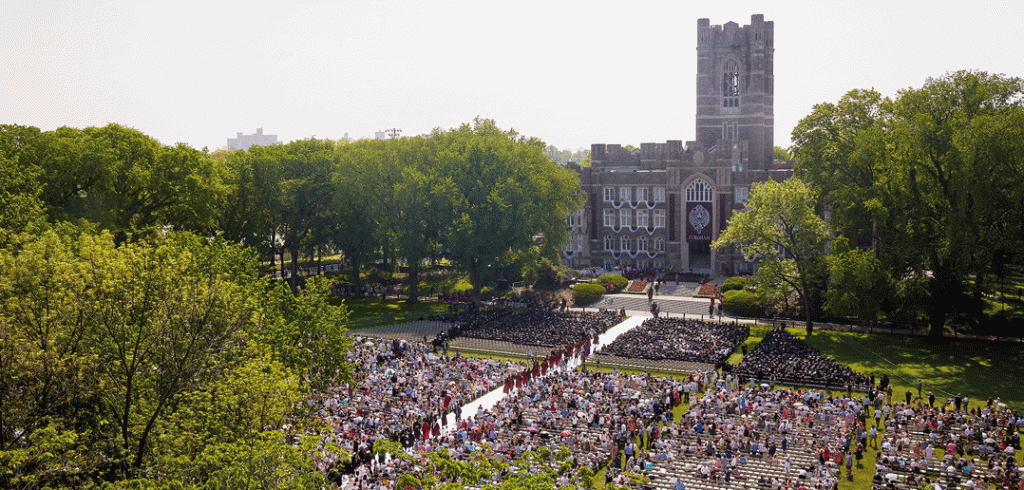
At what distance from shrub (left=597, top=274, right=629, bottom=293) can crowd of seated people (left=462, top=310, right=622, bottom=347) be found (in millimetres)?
11836

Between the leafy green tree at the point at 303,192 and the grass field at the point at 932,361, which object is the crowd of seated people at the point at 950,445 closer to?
the grass field at the point at 932,361

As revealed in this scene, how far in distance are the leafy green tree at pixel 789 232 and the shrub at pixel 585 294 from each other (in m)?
15.1

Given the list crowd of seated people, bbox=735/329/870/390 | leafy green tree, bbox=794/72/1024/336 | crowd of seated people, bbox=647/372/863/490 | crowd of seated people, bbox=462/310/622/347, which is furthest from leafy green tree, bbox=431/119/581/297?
crowd of seated people, bbox=647/372/863/490

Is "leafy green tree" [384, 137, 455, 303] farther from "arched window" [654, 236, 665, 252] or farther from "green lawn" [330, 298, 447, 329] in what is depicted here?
"arched window" [654, 236, 665, 252]

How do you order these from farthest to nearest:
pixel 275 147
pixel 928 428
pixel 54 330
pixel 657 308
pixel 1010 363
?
pixel 275 147 < pixel 657 308 < pixel 1010 363 < pixel 928 428 < pixel 54 330

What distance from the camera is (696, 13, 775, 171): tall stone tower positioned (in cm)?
8756

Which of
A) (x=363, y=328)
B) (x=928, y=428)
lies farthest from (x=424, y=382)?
(x=928, y=428)

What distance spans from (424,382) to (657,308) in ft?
92.7

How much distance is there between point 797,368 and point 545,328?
18.0 meters

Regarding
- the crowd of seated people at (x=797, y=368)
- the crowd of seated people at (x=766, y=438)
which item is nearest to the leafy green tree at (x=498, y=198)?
the crowd of seated people at (x=797, y=368)

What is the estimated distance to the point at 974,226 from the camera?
155 feet

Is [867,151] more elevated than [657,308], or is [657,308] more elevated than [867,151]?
[867,151]

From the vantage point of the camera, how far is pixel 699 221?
8219cm

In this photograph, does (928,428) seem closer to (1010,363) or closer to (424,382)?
(1010,363)
